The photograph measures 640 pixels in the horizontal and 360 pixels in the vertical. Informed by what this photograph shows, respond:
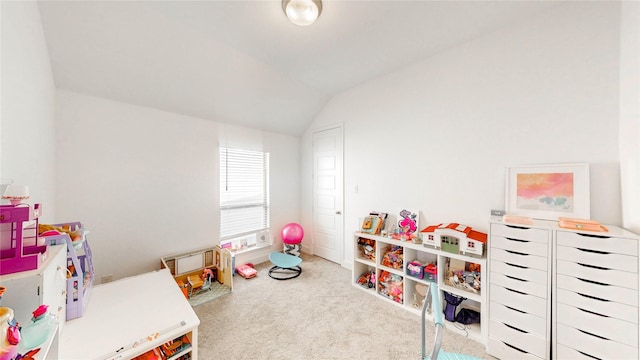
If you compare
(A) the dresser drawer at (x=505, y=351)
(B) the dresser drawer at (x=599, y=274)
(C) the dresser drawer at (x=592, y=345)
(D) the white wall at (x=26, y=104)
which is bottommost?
(A) the dresser drawer at (x=505, y=351)

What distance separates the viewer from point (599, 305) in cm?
138

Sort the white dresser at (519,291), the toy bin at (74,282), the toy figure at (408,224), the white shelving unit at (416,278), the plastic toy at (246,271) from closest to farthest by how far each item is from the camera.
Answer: the toy bin at (74,282) → the white dresser at (519,291) → the white shelving unit at (416,278) → the toy figure at (408,224) → the plastic toy at (246,271)

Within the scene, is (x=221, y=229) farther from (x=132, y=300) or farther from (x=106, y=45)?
(x=106, y=45)

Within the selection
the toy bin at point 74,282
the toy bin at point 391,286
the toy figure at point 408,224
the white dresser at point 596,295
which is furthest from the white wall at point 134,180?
the white dresser at point 596,295

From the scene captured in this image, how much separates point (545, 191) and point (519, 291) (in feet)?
2.92

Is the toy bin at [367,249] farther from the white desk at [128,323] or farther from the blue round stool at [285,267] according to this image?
the white desk at [128,323]

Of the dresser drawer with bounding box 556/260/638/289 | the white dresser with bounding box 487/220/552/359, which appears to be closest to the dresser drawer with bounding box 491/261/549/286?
the white dresser with bounding box 487/220/552/359

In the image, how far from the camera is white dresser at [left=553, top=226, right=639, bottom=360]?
1.31 meters

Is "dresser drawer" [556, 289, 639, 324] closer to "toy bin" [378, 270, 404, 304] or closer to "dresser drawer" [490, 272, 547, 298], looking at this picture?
"dresser drawer" [490, 272, 547, 298]

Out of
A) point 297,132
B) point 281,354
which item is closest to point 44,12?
point 297,132

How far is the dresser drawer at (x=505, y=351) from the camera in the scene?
5.29 feet

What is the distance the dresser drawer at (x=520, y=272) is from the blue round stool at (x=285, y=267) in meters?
2.25

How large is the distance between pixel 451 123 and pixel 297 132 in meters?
2.49

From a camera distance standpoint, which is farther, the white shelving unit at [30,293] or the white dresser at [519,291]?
the white dresser at [519,291]
